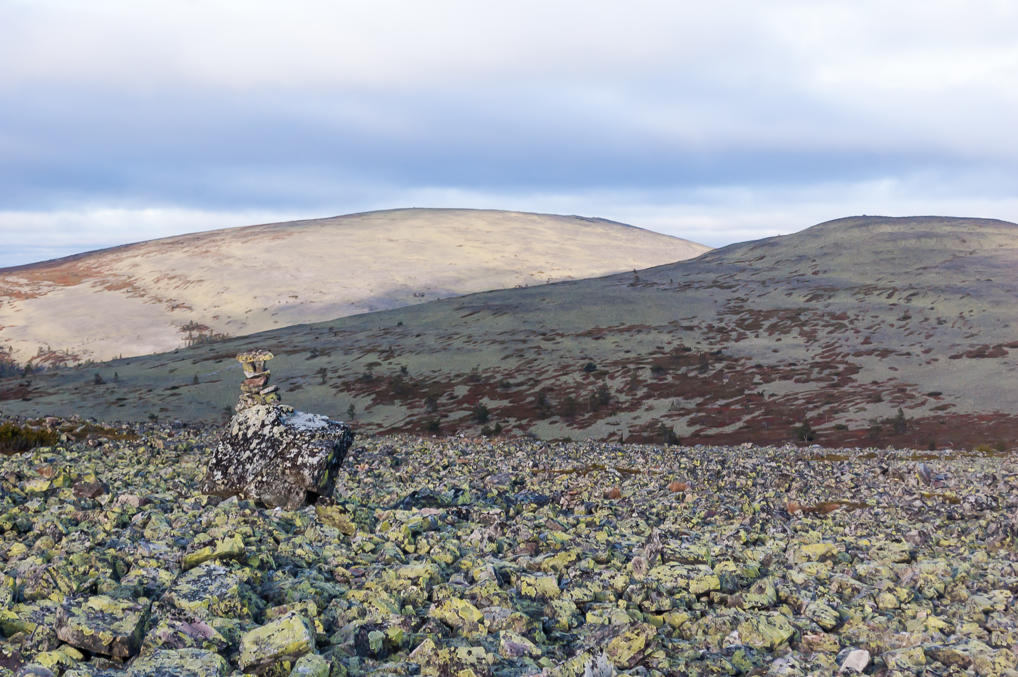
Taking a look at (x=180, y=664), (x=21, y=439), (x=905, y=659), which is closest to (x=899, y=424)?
(x=905, y=659)

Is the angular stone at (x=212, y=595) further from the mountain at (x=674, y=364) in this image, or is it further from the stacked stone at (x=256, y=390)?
the mountain at (x=674, y=364)

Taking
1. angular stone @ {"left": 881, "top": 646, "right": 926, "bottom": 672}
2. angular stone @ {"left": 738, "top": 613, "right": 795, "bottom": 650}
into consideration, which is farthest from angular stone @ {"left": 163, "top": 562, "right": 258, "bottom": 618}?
angular stone @ {"left": 881, "top": 646, "right": 926, "bottom": 672}

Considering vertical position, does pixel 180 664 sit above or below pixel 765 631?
above

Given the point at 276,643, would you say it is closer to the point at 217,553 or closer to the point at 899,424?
the point at 217,553

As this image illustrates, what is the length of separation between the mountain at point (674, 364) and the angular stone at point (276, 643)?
40.8 metres


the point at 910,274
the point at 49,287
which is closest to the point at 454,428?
the point at 910,274

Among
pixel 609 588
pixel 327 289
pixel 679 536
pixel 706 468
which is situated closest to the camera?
pixel 609 588

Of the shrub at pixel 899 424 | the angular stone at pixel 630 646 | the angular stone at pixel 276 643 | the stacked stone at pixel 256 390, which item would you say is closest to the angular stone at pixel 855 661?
the angular stone at pixel 630 646

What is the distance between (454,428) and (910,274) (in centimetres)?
7904

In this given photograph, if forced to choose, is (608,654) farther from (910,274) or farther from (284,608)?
(910,274)

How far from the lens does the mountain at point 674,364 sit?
166 feet

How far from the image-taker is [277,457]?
1164cm

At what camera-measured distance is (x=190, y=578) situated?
6.50 meters

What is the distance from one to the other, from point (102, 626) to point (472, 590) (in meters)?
3.12
